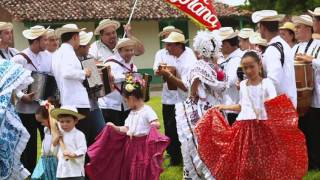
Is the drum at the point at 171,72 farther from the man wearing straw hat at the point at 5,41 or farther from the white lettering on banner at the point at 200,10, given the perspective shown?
the man wearing straw hat at the point at 5,41

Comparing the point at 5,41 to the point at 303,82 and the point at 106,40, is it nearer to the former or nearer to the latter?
the point at 106,40

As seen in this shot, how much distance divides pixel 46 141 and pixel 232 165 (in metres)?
2.23

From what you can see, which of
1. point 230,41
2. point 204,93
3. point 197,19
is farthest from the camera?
point 197,19

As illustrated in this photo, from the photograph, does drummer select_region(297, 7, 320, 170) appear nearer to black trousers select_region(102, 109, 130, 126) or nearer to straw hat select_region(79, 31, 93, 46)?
black trousers select_region(102, 109, 130, 126)

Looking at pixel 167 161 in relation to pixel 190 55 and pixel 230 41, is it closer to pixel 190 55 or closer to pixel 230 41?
pixel 190 55

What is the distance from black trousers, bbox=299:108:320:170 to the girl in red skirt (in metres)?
1.90

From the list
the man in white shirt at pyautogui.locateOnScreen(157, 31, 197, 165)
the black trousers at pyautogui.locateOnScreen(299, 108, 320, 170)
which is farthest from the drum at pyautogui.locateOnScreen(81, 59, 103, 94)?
the black trousers at pyautogui.locateOnScreen(299, 108, 320, 170)

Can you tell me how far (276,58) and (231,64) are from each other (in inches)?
38.8

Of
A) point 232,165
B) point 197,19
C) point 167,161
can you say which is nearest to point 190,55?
point 197,19

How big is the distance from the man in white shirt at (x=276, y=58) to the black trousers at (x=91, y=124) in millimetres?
2226

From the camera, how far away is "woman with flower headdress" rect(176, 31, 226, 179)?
756cm

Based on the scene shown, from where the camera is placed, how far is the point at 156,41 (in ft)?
120

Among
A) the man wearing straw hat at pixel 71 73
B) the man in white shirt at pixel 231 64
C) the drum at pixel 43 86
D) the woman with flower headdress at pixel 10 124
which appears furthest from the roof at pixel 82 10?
the woman with flower headdress at pixel 10 124

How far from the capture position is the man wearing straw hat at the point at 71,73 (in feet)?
26.3
